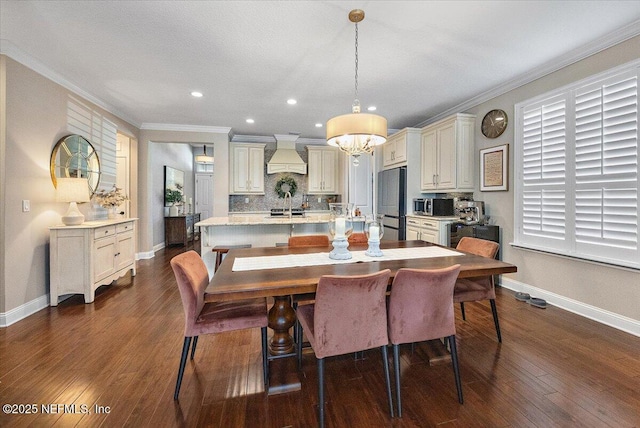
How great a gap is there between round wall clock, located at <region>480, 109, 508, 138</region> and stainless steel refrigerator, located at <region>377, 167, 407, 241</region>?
1.34 m

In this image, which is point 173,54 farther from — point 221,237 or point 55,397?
point 55,397

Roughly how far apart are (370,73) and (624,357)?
11.0ft

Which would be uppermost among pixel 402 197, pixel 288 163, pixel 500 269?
pixel 288 163

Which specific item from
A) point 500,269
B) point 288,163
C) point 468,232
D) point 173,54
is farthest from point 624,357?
point 288,163

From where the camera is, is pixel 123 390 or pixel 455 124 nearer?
pixel 123 390

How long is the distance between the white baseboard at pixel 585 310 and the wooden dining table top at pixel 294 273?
1.62 meters

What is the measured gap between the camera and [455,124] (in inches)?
165

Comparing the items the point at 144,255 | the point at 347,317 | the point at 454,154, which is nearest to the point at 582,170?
the point at 454,154

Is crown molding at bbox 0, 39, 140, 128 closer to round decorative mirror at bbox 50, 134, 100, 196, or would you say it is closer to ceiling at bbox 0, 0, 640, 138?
ceiling at bbox 0, 0, 640, 138

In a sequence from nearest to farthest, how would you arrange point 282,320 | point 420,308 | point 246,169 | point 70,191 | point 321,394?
point 321,394
point 420,308
point 282,320
point 70,191
point 246,169

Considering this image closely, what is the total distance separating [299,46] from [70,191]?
2941 millimetres

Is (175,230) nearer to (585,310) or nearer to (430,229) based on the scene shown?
(430,229)

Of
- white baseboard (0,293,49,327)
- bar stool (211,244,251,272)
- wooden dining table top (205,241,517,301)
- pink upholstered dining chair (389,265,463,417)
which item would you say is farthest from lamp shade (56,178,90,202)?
pink upholstered dining chair (389,265,463,417)

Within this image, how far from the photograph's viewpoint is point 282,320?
214 centimetres
